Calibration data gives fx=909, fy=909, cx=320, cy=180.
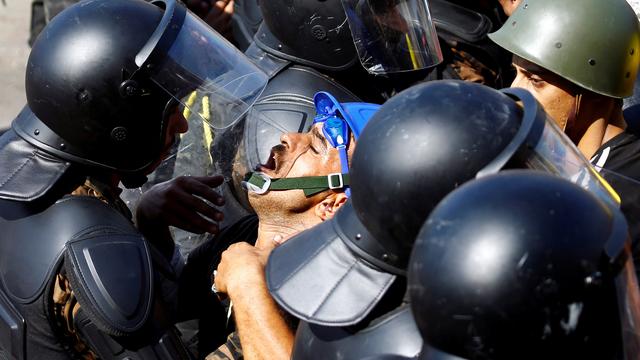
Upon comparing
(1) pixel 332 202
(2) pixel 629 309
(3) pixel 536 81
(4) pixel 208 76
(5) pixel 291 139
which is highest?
(2) pixel 629 309

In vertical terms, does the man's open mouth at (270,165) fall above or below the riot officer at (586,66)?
below

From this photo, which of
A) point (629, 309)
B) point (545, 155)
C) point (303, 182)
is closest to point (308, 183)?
point (303, 182)

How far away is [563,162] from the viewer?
2.13 meters

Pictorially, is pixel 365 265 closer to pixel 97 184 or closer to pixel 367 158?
pixel 367 158

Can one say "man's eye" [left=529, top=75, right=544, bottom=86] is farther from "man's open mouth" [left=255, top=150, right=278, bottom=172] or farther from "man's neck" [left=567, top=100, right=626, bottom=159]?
"man's open mouth" [left=255, top=150, right=278, bottom=172]

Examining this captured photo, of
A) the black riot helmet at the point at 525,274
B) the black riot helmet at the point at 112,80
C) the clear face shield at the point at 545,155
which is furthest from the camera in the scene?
the black riot helmet at the point at 112,80

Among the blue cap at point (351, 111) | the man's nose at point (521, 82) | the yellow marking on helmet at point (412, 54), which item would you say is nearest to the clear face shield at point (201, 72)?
the blue cap at point (351, 111)

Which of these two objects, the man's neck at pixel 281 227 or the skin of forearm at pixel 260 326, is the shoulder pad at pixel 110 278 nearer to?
the skin of forearm at pixel 260 326

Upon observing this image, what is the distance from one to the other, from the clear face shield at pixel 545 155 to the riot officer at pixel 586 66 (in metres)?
1.09

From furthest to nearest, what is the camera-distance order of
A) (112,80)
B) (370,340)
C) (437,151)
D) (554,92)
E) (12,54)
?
(12,54) < (554,92) < (112,80) < (370,340) < (437,151)

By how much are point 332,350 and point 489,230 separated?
2.31 ft

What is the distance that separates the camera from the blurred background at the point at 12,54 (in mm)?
9047

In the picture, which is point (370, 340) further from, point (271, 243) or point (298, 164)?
point (298, 164)

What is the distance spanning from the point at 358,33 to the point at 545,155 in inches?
73.8
